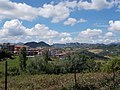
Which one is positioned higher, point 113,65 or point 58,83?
point 113,65

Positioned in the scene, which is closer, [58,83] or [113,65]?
[113,65]

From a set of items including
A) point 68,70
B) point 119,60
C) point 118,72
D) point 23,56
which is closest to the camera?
point 119,60

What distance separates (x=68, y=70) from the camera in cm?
5722

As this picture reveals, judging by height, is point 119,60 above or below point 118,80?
above

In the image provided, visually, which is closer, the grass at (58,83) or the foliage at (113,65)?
the grass at (58,83)

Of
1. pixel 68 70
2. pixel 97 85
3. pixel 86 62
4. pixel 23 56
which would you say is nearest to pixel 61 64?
pixel 68 70

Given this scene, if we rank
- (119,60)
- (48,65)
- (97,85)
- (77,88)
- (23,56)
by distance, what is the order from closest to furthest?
(77,88), (97,85), (119,60), (48,65), (23,56)

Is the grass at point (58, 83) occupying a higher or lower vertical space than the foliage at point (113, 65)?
lower

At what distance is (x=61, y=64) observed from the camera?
59531 millimetres

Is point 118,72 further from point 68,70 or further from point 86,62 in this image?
point 86,62

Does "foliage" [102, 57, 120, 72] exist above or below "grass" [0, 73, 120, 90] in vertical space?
above

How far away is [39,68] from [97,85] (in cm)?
3978

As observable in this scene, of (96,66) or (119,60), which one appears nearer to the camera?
(119,60)

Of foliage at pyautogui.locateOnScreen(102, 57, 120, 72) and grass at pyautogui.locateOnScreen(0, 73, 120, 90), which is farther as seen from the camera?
foliage at pyautogui.locateOnScreen(102, 57, 120, 72)
